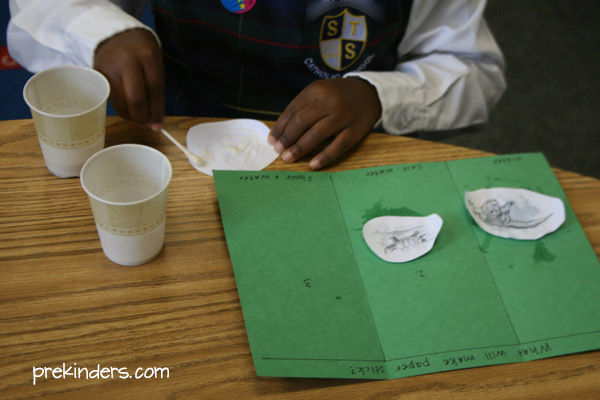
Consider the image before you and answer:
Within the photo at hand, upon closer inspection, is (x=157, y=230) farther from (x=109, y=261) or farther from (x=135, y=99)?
(x=135, y=99)

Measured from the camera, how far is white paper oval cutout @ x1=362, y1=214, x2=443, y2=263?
0.62 meters

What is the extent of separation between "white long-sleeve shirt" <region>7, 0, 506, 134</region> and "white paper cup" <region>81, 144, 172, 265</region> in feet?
0.75

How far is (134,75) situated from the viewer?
0.67m

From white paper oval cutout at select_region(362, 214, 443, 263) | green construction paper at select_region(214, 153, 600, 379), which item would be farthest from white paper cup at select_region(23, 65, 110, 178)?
white paper oval cutout at select_region(362, 214, 443, 263)

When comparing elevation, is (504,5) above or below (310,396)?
below

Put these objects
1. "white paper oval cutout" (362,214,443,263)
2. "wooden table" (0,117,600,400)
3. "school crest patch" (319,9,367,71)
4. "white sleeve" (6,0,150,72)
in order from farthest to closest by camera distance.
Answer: "school crest patch" (319,9,367,71) < "white sleeve" (6,0,150,72) < "white paper oval cutout" (362,214,443,263) < "wooden table" (0,117,600,400)

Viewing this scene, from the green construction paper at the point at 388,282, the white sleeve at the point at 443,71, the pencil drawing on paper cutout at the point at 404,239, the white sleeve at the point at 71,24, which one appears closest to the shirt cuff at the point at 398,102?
the white sleeve at the point at 443,71

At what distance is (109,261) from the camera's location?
22.3 inches

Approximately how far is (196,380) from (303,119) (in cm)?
37

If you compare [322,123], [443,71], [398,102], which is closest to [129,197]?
[322,123]

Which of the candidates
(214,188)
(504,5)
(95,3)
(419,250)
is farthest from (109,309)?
(504,5)

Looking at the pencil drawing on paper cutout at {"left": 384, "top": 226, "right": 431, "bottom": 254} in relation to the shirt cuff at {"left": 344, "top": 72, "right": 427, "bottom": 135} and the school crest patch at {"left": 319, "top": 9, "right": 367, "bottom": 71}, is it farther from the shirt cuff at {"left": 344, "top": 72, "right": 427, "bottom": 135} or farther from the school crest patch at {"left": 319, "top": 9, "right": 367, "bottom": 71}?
the school crest patch at {"left": 319, "top": 9, "right": 367, "bottom": 71}

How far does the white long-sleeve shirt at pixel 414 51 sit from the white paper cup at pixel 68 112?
0.11 m

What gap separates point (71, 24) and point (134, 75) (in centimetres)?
15
